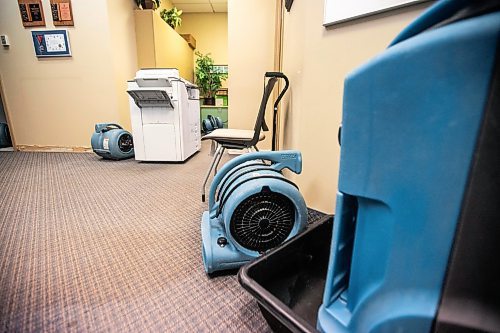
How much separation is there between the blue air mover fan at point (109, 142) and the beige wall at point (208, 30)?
155 inches

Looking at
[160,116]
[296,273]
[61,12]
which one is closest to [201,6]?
[61,12]

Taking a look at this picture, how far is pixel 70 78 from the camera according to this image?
2.90 metres

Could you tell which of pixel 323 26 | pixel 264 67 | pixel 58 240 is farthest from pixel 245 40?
pixel 58 240

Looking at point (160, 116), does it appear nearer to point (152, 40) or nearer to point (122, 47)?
point (122, 47)

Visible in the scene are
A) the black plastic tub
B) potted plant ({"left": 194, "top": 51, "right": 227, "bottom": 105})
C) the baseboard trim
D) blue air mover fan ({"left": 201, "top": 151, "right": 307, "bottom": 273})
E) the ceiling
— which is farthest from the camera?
potted plant ({"left": 194, "top": 51, "right": 227, "bottom": 105})

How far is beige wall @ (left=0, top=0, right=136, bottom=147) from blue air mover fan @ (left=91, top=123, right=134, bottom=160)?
57cm

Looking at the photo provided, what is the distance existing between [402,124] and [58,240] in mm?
1319

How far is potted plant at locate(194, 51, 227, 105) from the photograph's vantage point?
5305mm

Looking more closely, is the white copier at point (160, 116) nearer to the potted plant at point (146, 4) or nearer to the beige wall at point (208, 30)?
the potted plant at point (146, 4)

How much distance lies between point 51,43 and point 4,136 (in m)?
1.52

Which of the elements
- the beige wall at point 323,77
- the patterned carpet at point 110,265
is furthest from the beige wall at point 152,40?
the beige wall at point 323,77

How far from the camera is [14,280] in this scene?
2.52 feet

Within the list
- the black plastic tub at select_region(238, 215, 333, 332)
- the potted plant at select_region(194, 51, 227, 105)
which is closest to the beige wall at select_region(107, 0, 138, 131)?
the potted plant at select_region(194, 51, 227, 105)

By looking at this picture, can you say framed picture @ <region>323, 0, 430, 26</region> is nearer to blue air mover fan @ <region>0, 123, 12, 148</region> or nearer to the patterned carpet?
the patterned carpet
